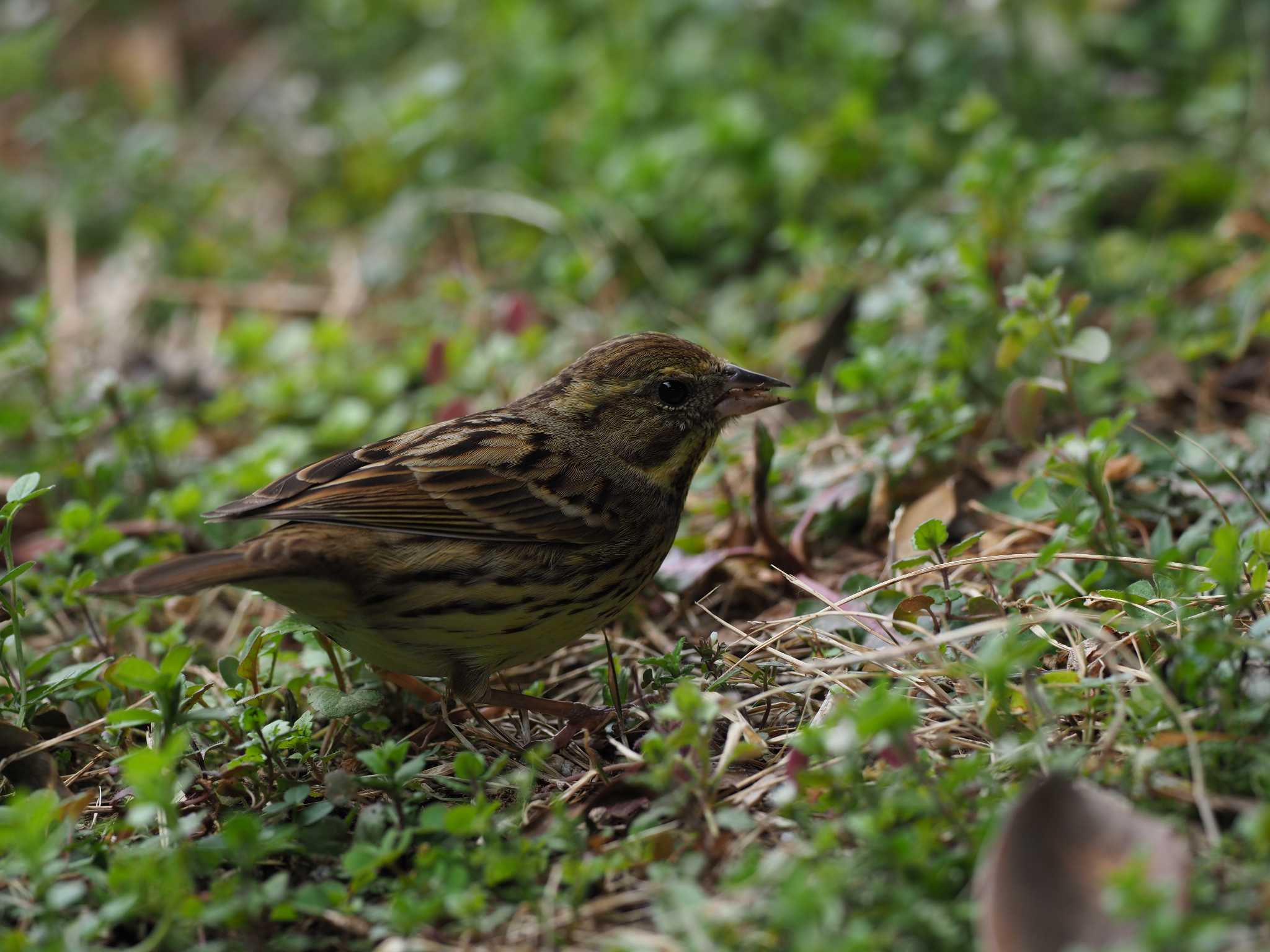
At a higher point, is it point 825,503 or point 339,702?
point 339,702

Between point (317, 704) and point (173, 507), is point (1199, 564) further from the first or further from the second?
point (173, 507)

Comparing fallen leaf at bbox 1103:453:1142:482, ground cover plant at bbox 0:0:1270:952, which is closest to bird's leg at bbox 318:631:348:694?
ground cover plant at bbox 0:0:1270:952

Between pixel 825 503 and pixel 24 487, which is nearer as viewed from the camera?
pixel 24 487

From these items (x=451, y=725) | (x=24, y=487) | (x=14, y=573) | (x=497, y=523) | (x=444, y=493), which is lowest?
(x=451, y=725)

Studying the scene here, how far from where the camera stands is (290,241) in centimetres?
736

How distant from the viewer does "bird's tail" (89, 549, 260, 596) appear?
292cm

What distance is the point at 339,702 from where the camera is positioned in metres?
3.29

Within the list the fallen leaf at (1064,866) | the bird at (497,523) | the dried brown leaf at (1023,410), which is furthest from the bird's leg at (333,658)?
the dried brown leaf at (1023,410)

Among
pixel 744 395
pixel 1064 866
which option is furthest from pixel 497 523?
pixel 1064 866

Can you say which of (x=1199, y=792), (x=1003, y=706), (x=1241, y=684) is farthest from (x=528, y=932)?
(x=1241, y=684)

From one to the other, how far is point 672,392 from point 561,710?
109cm

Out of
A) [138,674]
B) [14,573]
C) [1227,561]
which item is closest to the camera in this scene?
[1227,561]

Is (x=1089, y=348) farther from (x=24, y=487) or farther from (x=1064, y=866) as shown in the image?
(x=24, y=487)

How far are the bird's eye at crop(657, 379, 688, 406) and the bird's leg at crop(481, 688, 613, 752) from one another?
0.99 m
